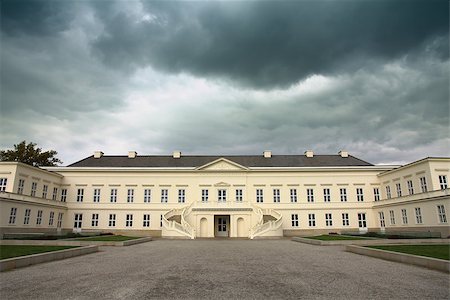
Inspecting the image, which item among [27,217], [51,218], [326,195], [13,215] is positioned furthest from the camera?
[326,195]

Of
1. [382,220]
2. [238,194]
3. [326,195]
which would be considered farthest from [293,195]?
[382,220]

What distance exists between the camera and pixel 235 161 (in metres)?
48.5

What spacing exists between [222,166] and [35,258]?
3164cm

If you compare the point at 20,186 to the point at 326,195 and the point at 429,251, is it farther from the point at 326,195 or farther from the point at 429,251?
the point at 429,251

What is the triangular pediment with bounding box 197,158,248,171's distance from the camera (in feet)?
146

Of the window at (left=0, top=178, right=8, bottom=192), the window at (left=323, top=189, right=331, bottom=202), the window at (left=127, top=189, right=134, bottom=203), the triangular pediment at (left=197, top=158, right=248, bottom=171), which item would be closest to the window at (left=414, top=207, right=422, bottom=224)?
the window at (left=323, top=189, right=331, bottom=202)

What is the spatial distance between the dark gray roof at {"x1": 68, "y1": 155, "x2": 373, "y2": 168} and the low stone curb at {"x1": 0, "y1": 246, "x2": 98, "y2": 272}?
2949 centimetres

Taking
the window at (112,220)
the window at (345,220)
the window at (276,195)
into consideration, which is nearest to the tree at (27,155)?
the window at (112,220)

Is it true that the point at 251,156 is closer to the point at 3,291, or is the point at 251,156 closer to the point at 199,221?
the point at 199,221

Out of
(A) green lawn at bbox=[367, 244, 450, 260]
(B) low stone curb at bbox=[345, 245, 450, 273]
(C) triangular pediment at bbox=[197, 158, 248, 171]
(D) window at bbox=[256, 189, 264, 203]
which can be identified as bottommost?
(B) low stone curb at bbox=[345, 245, 450, 273]

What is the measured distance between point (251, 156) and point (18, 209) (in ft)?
104

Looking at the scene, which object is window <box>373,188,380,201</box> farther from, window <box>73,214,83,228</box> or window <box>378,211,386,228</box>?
window <box>73,214,83,228</box>

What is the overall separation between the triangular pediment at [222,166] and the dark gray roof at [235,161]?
3223mm

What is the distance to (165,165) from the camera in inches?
1880
